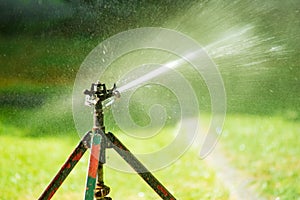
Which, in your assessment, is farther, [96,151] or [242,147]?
[242,147]

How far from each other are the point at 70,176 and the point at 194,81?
1658mm

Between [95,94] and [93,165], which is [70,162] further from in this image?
[95,94]

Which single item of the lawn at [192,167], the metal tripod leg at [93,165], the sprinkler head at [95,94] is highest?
the lawn at [192,167]

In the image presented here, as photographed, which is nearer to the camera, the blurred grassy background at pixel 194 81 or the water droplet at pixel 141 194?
the water droplet at pixel 141 194

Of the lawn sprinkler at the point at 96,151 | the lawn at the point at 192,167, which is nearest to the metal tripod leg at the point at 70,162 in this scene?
the lawn sprinkler at the point at 96,151

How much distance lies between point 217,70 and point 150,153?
114cm

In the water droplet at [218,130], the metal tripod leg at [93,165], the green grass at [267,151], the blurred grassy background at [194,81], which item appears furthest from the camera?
the water droplet at [218,130]

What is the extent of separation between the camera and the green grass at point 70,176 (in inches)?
149

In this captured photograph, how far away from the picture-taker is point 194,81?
204 inches

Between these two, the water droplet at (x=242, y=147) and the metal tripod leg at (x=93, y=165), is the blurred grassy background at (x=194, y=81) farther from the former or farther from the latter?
the metal tripod leg at (x=93, y=165)

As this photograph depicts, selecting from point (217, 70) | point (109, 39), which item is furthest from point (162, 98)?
point (109, 39)

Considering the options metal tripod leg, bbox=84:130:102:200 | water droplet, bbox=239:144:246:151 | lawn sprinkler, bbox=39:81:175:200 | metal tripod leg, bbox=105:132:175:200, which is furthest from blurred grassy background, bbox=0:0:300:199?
metal tripod leg, bbox=84:130:102:200

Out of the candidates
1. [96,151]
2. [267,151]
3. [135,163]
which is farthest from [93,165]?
[267,151]

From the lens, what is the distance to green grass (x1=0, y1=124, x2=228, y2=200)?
3.78m
